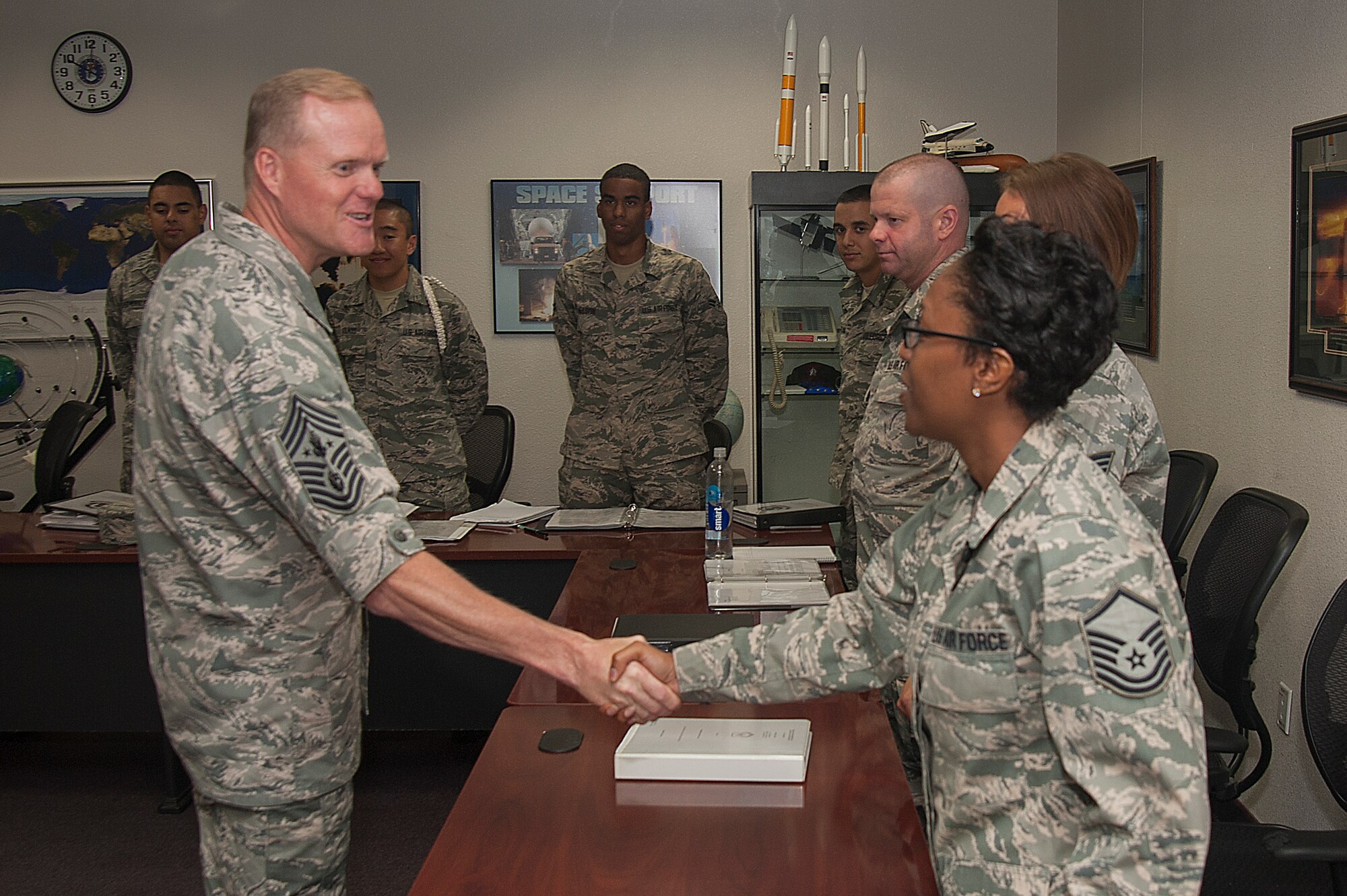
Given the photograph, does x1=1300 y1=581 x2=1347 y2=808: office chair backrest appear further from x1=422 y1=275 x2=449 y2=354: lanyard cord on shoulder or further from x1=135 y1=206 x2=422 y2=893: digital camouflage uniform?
x1=422 y1=275 x2=449 y2=354: lanyard cord on shoulder

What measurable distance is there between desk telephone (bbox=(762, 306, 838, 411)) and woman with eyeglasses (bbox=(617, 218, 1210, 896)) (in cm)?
394

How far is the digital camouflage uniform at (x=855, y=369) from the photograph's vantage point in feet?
13.2

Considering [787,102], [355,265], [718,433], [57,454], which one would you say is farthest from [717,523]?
[355,265]

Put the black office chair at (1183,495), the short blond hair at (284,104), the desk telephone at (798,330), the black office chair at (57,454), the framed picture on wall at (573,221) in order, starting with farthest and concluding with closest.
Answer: the framed picture on wall at (573,221) → the desk telephone at (798,330) → the black office chair at (57,454) → the black office chair at (1183,495) → the short blond hair at (284,104)

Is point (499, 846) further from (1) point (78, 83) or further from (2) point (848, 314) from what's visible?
(1) point (78, 83)

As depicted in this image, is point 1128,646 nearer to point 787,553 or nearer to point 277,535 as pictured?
point 277,535

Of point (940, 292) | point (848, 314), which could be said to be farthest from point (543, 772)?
point (848, 314)

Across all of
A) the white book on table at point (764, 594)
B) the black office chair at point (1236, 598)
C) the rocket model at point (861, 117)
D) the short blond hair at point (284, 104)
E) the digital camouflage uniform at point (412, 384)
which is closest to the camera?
the short blond hair at point (284, 104)

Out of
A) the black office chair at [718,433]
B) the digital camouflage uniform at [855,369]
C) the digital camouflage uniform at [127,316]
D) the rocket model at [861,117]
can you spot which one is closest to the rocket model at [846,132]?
the rocket model at [861,117]

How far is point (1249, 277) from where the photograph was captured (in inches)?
133

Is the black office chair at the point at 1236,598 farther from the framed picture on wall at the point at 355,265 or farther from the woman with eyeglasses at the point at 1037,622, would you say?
the framed picture on wall at the point at 355,265

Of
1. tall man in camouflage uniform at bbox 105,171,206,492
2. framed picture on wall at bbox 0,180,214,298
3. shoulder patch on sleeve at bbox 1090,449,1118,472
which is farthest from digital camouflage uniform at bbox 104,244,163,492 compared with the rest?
shoulder patch on sleeve at bbox 1090,449,1118,472

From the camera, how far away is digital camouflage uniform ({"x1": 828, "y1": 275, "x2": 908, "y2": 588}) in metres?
4.03

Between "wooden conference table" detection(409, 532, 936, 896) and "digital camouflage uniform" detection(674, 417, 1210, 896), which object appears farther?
"wooden conference table" detection(409, 532, 936, 896)
